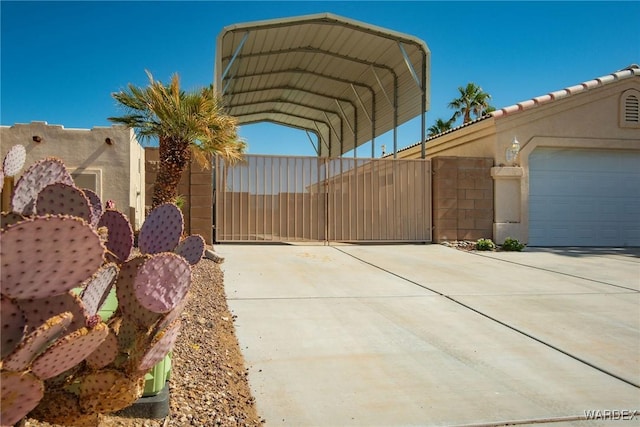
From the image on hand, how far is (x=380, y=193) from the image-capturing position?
45.1ft

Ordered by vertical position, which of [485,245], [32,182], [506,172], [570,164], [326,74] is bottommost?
[485,245]

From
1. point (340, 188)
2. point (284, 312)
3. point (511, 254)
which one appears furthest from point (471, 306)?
point (340, 188)

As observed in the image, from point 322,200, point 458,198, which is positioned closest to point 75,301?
point 322,200

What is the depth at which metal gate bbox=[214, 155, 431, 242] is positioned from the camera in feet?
42.0

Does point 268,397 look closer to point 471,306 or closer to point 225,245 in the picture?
point 471,306

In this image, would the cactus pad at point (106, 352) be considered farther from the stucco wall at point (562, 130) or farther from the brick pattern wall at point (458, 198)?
the stucco wall at point (562, 130)

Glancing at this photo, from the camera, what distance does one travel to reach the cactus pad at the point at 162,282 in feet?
6.40

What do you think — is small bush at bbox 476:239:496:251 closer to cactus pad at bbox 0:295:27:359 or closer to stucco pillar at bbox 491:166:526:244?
stucco pillar at bbox 491:166:526:244

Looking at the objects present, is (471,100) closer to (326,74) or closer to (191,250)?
(326,74)

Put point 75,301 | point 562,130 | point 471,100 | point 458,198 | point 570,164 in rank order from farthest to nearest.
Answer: point 471,100 < point 570,164 < point 562,130 < point 458,198 < point 75,301

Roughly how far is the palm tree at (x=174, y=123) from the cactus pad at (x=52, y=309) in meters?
8.28

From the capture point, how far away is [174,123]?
9703 mm

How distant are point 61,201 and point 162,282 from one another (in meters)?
0.63

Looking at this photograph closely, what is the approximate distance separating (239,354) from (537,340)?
299cm
